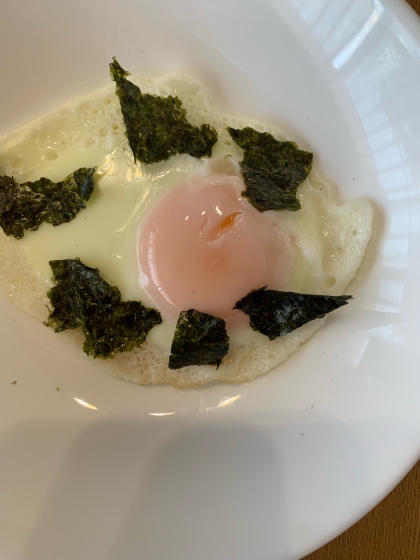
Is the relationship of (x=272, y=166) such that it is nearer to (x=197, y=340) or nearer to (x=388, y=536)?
(x=197, y=340)

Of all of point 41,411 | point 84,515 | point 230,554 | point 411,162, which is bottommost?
point 230,554

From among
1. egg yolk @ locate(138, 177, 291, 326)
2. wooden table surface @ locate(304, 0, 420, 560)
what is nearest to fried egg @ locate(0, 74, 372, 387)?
egg yolk @ locate(138, 177, 291, 326)

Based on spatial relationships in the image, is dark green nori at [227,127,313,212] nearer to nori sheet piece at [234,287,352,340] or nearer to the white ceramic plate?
the white ceramic plate

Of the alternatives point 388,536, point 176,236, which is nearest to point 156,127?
point 176,236

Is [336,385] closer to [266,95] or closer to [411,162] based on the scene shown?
[411,162]

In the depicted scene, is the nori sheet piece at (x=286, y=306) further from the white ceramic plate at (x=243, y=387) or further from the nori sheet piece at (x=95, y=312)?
the nori sheet piece at (x=95, y=312)

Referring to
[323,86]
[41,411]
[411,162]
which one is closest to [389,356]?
[411,162]

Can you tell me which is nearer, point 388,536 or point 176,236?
point 176,236
